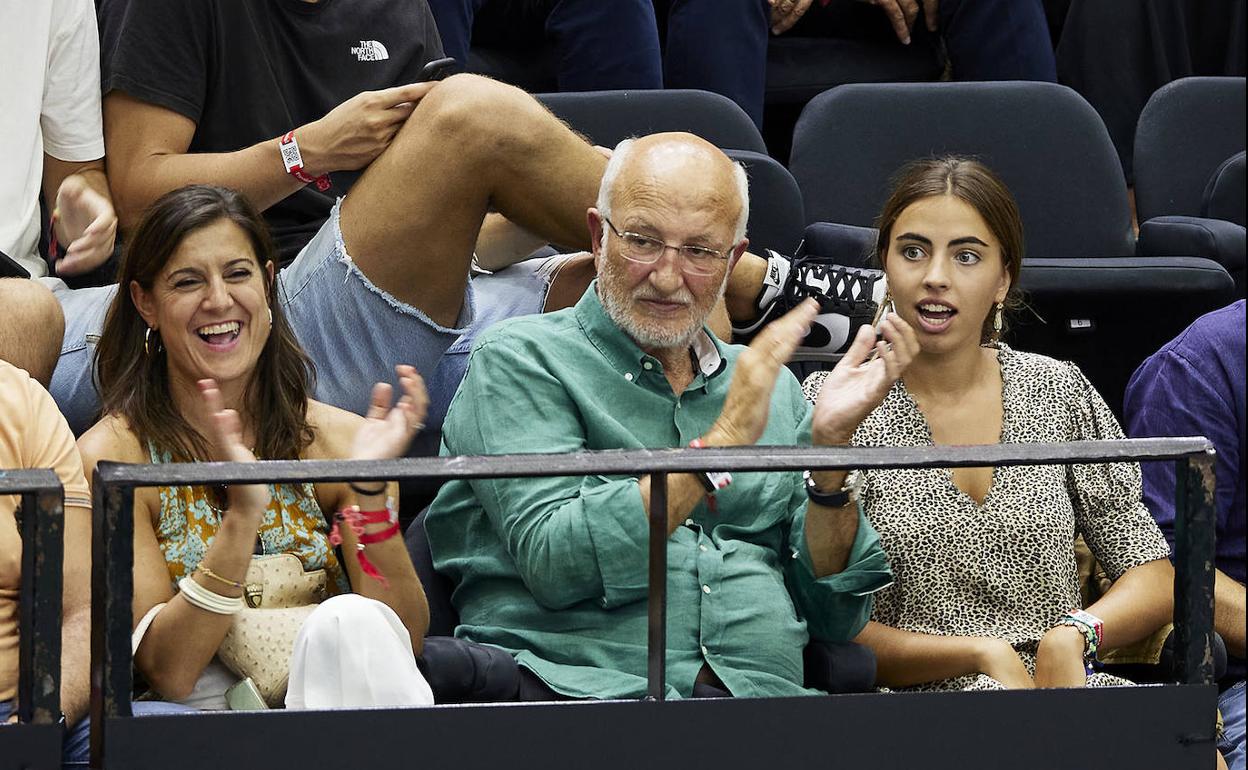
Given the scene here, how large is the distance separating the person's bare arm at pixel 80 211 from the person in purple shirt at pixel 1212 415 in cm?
137

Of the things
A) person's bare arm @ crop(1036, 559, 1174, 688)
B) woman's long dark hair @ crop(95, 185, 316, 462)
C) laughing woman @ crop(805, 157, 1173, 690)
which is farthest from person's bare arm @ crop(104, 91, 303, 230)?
person's bare arm @ crop(1036, 559, 1174, 688)

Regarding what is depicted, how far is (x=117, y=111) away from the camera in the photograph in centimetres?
251

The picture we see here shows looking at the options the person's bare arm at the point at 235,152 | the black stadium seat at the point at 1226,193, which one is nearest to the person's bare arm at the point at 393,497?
the person's bare arm at the point at 235,152

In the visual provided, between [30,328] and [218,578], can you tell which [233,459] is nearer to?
[218,578]

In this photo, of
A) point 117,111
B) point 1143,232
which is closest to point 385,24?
point 117,111

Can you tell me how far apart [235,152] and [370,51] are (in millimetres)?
360

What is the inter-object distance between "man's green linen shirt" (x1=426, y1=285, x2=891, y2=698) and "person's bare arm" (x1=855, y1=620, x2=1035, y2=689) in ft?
0.33

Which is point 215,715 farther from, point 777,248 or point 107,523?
point 777,248

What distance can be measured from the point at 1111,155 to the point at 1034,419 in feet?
4.11

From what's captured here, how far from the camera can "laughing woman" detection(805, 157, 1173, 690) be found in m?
1.99

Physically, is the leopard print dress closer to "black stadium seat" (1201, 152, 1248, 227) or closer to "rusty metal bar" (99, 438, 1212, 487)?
"rusty metal bar" (99, 438, 1212, 487)

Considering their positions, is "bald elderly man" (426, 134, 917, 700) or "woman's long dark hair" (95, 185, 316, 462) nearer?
"bald elderly man" (426, 134, 917, 700)

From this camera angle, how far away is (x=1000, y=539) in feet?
6.72

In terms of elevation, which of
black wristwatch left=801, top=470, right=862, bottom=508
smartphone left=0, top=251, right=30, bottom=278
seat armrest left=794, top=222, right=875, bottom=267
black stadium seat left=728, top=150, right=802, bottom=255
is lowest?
black wristwatch left=801, top=470, right=862, bottom=508
